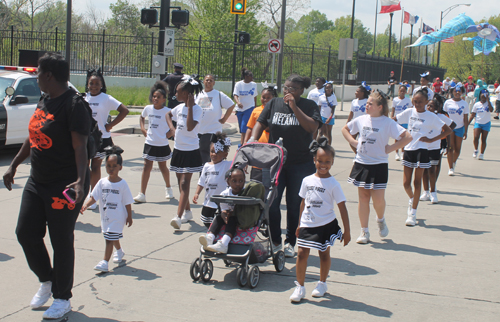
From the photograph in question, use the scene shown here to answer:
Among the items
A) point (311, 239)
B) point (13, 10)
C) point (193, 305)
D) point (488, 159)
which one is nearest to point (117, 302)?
A: point (193, 305)

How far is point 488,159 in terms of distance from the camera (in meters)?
14.4

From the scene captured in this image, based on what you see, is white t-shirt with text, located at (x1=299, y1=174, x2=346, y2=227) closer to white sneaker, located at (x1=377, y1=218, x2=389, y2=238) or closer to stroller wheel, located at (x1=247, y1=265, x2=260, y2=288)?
stroller wheel, located at (x1=247, y1=265, x2=260, y2=288)

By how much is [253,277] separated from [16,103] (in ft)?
26.9

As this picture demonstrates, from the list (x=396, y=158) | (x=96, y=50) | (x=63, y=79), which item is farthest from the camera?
(x=96, y=50)

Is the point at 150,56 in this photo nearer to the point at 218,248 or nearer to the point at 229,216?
the point at 229,216

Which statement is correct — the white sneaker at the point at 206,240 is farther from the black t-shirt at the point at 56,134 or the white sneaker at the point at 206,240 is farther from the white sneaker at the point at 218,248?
the black t-shirt at the point at 56,134

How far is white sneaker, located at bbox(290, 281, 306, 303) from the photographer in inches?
184

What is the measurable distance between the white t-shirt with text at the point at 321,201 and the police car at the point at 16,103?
7.97 m

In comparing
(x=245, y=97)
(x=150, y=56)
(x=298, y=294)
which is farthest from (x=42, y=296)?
(x=150, y=56)

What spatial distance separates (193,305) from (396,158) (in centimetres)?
1000

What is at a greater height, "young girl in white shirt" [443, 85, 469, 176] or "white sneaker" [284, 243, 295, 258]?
"young girl in white shirt" [443, 85, 469, 176]

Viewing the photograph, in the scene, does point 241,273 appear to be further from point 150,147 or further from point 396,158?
point 396,158

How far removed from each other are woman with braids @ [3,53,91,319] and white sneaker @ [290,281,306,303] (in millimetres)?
1834

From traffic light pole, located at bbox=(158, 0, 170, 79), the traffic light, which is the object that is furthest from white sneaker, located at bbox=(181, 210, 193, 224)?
the traffic light
